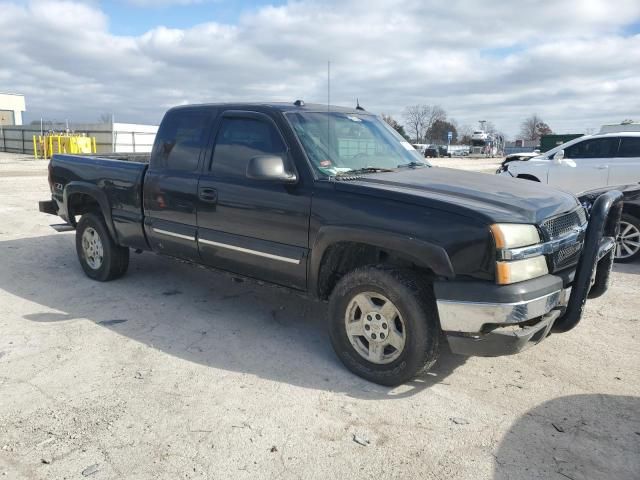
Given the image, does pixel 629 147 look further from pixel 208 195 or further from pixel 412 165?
pixel 208 195

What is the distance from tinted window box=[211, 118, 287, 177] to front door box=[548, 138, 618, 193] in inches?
305

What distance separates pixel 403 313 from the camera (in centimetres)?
343

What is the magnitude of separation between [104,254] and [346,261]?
127 inches

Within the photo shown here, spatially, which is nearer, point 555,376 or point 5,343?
point 555,376

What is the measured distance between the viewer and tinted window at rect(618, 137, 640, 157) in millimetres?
9719

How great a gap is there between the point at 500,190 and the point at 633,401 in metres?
1.63

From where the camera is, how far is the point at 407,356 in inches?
137

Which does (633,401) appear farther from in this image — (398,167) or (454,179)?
(398,167)

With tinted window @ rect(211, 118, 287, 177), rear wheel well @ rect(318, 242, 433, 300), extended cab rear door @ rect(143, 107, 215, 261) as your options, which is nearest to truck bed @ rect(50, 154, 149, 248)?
extended cab rear door @ rect(143, 107, 215, 261)

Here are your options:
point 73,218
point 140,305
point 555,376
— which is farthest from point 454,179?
point 73,218

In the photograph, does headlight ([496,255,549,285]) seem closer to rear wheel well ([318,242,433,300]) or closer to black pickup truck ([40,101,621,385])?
black pickup truck ([40,101,621,385])

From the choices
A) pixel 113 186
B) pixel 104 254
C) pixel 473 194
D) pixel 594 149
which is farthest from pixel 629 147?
pixel 104 254

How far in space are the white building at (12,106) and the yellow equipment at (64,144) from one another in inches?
1311

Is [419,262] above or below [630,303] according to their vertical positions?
above
